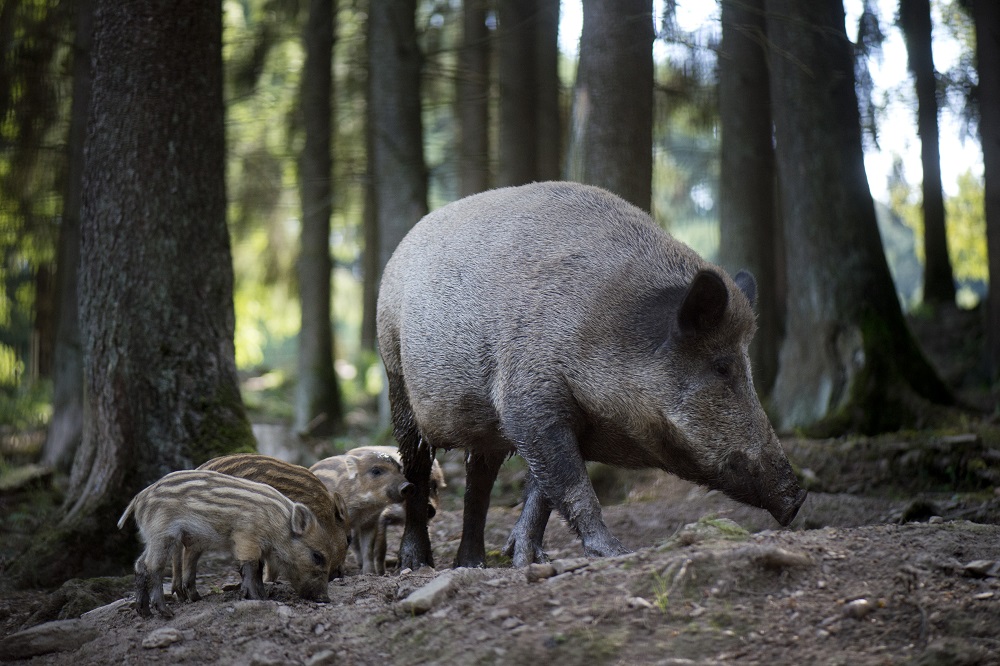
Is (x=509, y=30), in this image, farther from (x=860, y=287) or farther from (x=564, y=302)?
(x=564, y=302)

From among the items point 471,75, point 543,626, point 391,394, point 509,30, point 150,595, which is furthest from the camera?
point 471,75

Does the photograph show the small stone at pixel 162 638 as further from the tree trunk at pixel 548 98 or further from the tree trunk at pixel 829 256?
the tree trunk at pixel 548 98

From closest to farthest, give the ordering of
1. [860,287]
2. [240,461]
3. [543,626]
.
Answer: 1. [543,626]
2. [240,461]
3. [860,287]

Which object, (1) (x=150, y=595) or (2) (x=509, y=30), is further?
(2) (x=509, y=30)

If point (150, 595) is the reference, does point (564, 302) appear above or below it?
above

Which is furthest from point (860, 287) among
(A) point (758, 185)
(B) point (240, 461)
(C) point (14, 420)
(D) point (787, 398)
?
(C) point (14, 420)

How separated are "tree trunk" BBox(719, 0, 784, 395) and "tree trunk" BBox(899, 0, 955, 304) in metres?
4.68

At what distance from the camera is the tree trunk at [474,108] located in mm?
14281

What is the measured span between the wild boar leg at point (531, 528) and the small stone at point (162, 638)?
1.89m

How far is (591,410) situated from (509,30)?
24.5 feet

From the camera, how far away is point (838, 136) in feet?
31.8

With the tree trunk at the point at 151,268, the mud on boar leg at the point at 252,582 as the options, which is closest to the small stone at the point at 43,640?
the mud on boar leg at the point at 252,582

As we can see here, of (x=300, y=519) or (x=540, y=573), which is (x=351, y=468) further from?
(x=540, y=573)

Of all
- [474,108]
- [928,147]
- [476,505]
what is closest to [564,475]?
[476,505]
